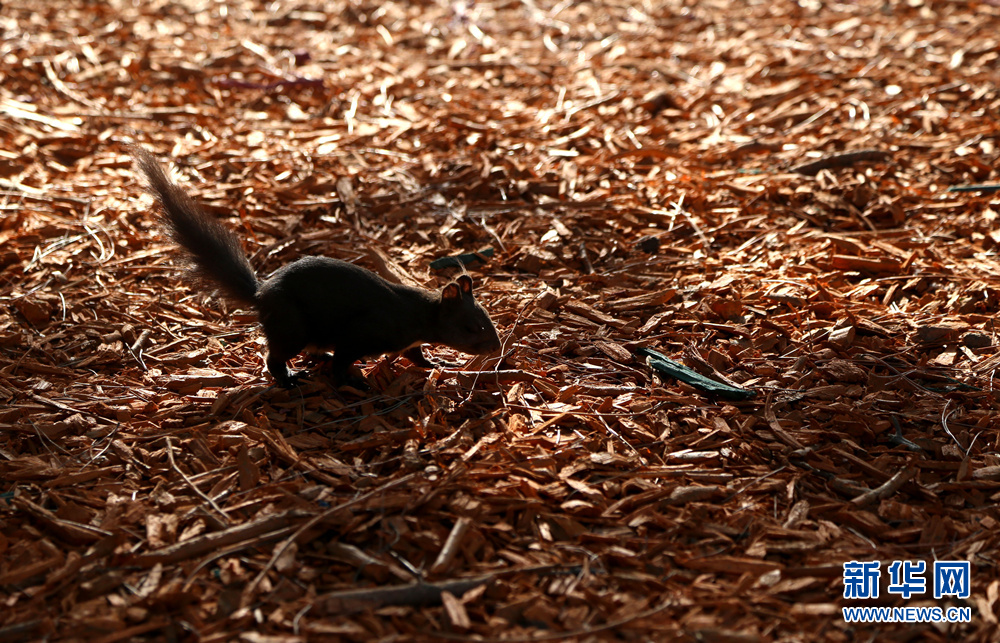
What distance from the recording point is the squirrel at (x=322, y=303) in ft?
13.6

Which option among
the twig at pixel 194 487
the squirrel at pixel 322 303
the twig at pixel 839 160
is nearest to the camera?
the twig at pixel 194 487

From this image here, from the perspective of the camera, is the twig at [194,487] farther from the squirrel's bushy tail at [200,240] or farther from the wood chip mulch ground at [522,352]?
the squirrel's bushy tail at [200,240]

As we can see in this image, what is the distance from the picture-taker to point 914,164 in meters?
6.62

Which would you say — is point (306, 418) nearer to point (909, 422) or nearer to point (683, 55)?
point (909, 422)

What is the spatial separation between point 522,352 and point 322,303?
42.3 inches

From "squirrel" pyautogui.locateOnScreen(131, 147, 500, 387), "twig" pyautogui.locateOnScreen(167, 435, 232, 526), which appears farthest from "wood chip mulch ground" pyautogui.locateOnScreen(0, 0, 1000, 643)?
"squirrel" pyautogui.locateOnScreen(131, 147, 500, 387)

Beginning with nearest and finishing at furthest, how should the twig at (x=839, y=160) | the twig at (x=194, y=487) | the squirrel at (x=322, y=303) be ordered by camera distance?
the twig at (x=194, y=487), the squirrel at (x=322, y=303), the twig at (x=839, y=160)

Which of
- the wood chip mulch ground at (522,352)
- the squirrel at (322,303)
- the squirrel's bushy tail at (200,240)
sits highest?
the squirrel's bushy tail at (200,240)

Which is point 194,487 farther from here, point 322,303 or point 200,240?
point 200,240

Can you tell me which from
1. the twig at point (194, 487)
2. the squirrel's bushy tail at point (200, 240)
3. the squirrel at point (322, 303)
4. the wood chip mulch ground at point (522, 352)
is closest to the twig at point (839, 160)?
the wood chip mulch ground at point (522, 352)

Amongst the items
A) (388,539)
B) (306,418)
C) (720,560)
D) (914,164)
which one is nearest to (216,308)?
(306,418)

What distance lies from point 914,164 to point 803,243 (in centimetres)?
162

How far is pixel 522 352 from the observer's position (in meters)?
4.60

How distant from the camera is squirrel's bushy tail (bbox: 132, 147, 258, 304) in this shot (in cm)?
423
